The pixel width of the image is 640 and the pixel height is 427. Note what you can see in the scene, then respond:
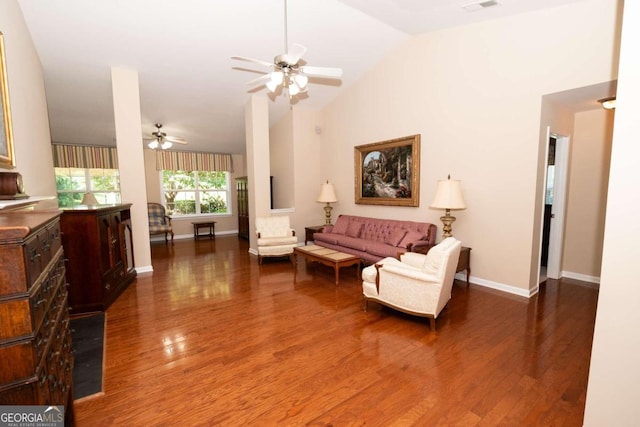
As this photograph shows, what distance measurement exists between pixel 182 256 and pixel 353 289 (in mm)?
3915

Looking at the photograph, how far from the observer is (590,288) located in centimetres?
393

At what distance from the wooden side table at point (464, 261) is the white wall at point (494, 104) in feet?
0.32

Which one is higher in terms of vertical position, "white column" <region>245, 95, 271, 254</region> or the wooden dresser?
"white column" <region>245, 95, 271, 254</region>

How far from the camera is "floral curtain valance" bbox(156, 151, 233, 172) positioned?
26.2 ft

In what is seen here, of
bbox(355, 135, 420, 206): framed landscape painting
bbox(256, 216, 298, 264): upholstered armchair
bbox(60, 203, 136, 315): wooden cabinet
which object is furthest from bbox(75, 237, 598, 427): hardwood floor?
bbox(355, 135, 420, 206): framed landscape painting

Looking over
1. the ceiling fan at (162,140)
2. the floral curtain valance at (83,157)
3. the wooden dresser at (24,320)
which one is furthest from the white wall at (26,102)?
the floral curtain valance at (83,157)

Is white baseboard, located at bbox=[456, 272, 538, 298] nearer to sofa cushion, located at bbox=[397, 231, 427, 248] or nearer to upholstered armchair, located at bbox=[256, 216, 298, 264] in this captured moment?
sofa cushion, located at bbox=[397, 231, 427, 248]

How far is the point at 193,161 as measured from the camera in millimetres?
8344

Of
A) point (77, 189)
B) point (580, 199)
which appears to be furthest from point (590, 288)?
point (77, 189)

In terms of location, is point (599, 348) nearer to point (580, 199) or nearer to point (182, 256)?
point (580, 199)

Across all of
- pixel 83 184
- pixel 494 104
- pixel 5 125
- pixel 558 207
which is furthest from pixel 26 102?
pixel 558 207

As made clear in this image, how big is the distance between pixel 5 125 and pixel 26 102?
111 cm

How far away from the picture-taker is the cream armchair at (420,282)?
2812 mm

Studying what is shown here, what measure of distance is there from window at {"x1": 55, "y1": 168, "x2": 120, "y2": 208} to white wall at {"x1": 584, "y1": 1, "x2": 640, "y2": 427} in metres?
8.47
